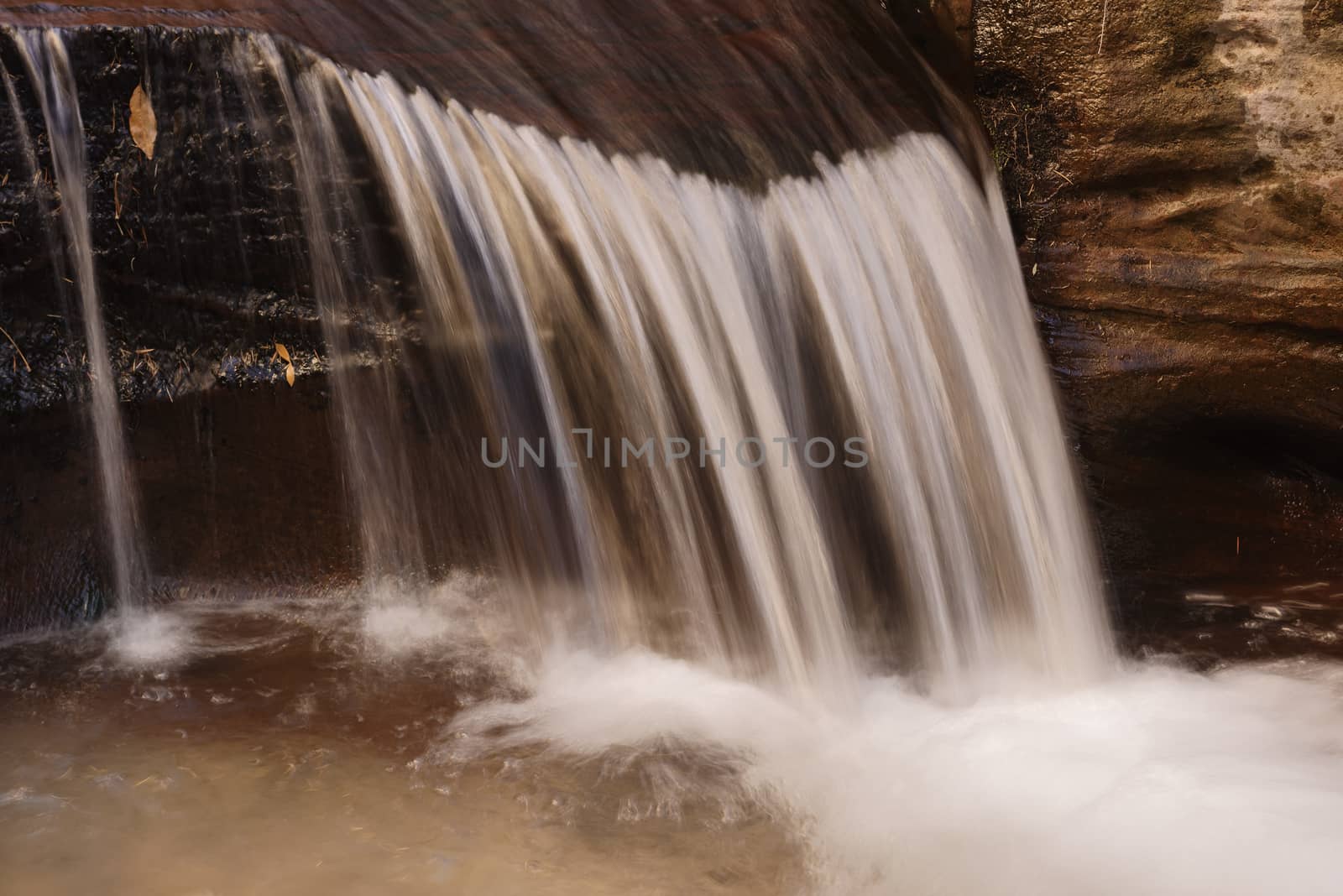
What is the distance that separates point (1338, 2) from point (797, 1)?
6.57 ft

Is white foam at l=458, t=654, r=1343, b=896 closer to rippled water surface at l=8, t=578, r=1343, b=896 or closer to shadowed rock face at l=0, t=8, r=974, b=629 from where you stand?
rippled water surface at l=8, t=578, r=1343, b=896

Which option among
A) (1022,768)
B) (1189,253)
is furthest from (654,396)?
(1189,253)

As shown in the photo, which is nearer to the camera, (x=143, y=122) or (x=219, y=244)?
(x=143, y=122)

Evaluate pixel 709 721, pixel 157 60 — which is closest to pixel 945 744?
pixel 709 721

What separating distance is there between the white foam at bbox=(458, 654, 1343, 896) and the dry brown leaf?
6.51 feet

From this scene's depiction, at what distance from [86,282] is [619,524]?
1833 millimetres

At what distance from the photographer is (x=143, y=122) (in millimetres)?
3465

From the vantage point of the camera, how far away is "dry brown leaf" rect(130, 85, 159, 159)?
344cm

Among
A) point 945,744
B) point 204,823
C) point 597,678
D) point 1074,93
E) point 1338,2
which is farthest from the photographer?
point 1074,93

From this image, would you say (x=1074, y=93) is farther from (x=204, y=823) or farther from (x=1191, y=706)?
(x=204, y=823)

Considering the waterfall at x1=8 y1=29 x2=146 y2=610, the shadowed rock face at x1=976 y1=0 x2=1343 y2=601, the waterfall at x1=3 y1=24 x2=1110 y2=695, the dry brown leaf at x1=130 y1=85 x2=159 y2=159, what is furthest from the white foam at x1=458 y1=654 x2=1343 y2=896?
the dry brown leaf at x1=130 y1=85 x2=159 y2=159

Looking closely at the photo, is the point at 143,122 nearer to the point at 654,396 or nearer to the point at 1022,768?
the point at 654,396

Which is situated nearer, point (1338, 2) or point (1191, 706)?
point (1191, 706)

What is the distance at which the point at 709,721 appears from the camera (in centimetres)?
331
